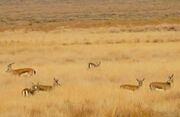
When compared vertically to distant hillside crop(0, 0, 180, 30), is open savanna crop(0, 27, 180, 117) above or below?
below

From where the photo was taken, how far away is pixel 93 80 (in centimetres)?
1900

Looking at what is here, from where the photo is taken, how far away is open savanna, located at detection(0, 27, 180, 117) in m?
12.1

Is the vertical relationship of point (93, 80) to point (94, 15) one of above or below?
below

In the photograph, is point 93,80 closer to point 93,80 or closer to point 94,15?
point 93,80

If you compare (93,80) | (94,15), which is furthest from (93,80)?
(94,15)

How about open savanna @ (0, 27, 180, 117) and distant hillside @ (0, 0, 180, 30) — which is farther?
distant hillside @ (0, 0, 180, 30)

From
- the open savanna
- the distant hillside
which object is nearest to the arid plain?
the open savanna

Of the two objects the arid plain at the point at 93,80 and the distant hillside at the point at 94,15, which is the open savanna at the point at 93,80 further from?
the distant hillside at the point at 94,15

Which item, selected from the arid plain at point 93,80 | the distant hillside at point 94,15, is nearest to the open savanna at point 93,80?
the arid plain at point 93,80

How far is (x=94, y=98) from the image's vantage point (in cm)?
1380

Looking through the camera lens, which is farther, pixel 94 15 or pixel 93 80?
pixel 94 15

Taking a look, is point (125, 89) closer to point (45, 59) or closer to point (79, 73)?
point (79, 73)

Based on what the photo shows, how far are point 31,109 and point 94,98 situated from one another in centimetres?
203

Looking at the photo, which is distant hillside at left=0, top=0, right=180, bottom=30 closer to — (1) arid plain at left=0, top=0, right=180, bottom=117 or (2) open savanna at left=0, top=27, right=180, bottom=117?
(1) arid plain at left=0, top=0, right=180, bottom=117
